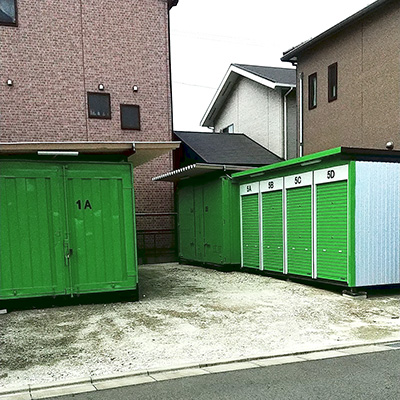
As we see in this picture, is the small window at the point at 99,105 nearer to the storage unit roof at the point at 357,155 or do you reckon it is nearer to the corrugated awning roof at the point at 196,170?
the corrugated awning roof at the point at 196,170

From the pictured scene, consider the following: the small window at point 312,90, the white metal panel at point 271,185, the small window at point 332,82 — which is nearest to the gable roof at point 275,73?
the small window at point 312,90

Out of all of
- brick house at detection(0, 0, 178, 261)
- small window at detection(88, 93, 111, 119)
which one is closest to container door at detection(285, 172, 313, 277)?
brick house at detection(0, 0, 178, 261)

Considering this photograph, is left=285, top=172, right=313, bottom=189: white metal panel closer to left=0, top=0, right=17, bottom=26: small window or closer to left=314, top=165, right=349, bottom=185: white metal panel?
left=314, top=165, right=349, bottom=185: white metal panel

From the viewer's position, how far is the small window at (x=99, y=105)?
581 inches

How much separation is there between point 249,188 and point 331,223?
368 centimetres

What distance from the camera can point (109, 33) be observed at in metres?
14.9

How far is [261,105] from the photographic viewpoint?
62.6ft

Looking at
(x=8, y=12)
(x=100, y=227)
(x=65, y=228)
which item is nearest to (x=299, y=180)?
(x=100, y=227)

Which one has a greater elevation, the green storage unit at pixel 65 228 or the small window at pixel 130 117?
the small window at pixel 130 117

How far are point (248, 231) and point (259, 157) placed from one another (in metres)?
5.35

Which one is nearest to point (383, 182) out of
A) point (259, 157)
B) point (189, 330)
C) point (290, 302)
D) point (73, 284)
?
point (290, 302)

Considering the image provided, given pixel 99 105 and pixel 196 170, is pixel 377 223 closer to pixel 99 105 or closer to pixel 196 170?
pixel 196 170

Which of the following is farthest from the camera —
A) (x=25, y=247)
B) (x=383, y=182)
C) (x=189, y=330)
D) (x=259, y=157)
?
(x=259, y=157)

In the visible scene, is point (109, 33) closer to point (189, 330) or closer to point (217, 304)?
point (217, 304)
